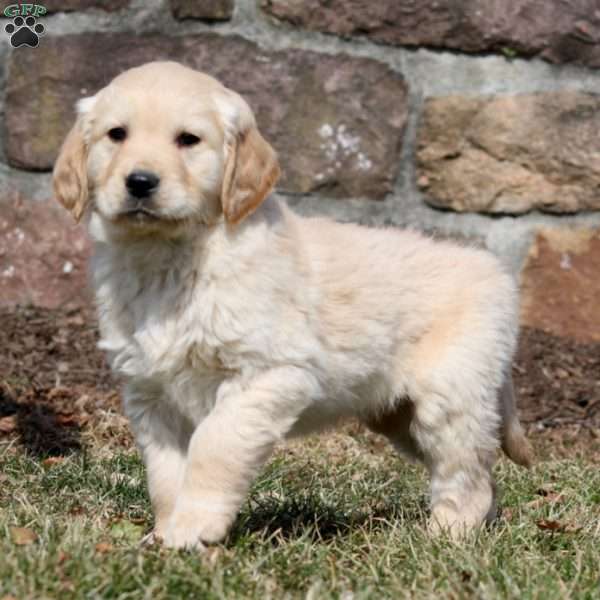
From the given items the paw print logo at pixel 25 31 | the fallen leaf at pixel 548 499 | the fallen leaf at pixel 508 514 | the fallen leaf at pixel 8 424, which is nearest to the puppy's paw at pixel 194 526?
the fallen leaf at pixel 508 514

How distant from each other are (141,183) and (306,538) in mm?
1107

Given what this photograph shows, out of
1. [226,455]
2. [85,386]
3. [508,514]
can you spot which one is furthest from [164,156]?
[85,386]

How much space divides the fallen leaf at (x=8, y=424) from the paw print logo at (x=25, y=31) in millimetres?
1969

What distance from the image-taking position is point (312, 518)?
4.06m

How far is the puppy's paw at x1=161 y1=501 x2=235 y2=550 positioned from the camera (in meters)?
3.41

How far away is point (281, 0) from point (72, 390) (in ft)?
6.91

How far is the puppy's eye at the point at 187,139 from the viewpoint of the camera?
3602 millimetres

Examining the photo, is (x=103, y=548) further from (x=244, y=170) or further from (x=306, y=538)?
(x=244, y=170)

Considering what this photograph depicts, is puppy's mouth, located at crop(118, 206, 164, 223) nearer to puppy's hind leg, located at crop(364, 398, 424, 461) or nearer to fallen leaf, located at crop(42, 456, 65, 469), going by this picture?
puppy's hind leg, located at crop(364, 398, 424, 461)

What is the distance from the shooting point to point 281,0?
606 cm

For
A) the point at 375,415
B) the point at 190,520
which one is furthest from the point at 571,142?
the point at 190,520

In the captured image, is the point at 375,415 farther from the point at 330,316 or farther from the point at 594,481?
the point at 594,481

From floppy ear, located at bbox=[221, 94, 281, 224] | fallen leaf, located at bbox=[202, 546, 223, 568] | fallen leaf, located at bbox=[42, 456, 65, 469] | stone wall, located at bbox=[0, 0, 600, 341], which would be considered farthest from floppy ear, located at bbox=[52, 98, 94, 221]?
stone wall, located at bbox=[0, 0, 600, 341]

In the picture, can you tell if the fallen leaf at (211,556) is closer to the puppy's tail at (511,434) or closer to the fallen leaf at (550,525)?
the fallen leaf at (550,525)
